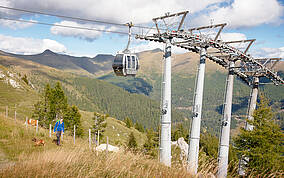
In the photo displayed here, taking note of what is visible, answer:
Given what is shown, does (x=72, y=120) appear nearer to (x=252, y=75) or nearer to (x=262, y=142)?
(x=252, y=75)

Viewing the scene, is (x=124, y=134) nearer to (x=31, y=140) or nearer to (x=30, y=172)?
(x=31, y=140)

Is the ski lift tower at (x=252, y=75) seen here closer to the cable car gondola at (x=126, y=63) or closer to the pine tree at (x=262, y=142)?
the pine tree at (x=262, y=142)

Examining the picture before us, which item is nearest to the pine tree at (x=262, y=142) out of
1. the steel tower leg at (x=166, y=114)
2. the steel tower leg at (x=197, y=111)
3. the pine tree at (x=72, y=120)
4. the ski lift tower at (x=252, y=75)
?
the ski lift tower at (x=252, y=75)

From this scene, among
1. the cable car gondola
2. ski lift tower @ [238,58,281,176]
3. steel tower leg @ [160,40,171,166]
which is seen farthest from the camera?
ski lift tower @ [238,58,281,176]

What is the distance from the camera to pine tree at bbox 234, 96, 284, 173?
21.7 metres

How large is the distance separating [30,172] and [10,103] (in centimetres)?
6750

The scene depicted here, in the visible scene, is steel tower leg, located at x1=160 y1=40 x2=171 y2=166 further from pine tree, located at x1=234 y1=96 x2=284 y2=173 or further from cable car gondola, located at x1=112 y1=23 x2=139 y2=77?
pine tree, located at x1=234 y1=96 x2=284 y2=173

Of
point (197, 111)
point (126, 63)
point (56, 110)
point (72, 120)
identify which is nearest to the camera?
point (126, 63)

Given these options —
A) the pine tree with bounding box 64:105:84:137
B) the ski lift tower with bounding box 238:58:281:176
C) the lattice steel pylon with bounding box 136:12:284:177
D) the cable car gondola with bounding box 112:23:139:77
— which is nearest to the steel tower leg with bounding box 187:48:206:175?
the lattice steel pylon with bounding box 136:12:284:177

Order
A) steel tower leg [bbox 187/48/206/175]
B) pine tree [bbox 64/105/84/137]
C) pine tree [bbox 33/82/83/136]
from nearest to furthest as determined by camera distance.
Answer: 1. steel tower leg [bbox 187/48/206/175]
2. pine tree [bbox 33/82/83/136]
3. pine tree [bbox 64/105/84/137]

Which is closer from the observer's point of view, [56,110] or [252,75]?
[252,75]

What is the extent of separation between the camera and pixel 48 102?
A: 49.2 m

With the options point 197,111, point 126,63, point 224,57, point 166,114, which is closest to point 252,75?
point 224,57

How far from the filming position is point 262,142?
2227cm
